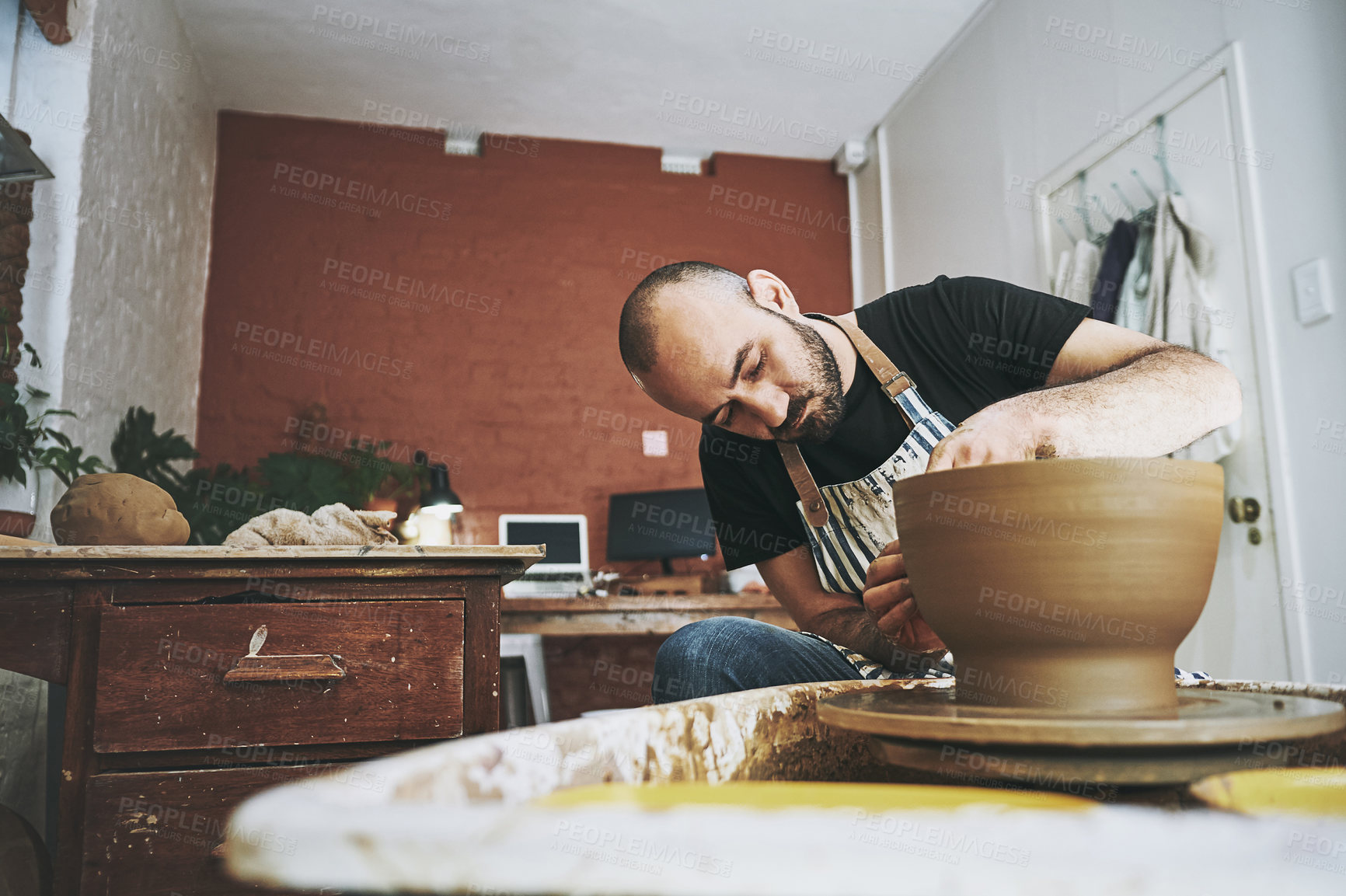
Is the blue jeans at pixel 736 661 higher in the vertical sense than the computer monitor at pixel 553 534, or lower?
lower

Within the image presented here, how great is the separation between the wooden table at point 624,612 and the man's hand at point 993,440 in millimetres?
2113

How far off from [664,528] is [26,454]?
90.3 inches

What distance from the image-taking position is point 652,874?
25cm

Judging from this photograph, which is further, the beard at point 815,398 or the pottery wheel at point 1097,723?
the beard at point 815,398

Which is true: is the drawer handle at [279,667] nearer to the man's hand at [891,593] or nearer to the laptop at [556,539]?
the man's hand at [891,593]

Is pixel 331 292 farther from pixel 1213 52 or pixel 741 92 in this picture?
pixel 1213 52

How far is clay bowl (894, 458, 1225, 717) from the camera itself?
0.52 metres

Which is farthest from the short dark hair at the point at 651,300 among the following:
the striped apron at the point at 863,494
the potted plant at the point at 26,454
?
the potted plant at the point at 26,454

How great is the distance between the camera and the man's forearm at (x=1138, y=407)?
84 centimetres

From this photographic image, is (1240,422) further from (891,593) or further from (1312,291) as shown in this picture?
(891,593)

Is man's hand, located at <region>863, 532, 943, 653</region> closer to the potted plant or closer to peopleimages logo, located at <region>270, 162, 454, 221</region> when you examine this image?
the potted plant

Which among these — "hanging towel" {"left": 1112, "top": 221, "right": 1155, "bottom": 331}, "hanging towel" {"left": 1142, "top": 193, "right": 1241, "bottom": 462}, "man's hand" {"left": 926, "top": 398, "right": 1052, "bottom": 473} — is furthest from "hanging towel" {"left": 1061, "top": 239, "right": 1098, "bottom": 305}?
"man's hand" {"left": 926, "top": 398, "right": 1052, "bottom": 473}

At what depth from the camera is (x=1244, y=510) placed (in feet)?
6.97

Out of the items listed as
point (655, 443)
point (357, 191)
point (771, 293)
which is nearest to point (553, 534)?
point (655, 443)
